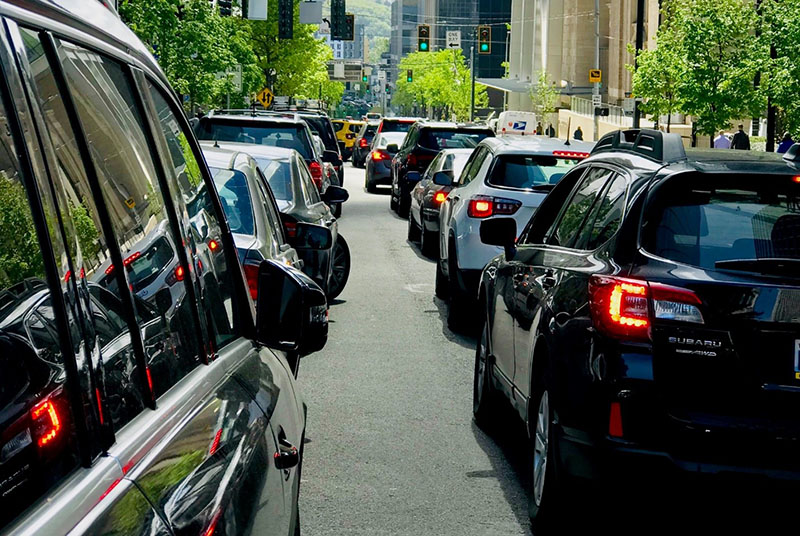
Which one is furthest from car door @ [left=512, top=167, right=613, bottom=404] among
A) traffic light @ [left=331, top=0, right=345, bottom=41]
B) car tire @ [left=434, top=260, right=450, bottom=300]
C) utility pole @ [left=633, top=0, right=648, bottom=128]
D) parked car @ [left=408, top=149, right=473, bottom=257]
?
traffic light @ [left=331, top=0, right=345, bottom=41]

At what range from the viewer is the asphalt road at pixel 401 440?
6195mm

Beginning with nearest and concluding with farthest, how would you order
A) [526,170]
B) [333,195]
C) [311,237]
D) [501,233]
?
1. [501,233]
2. [311,237]
3. [526,170]
4. [333,195]

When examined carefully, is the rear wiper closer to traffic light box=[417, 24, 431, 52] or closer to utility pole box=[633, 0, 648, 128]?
utility pole box=[633, 0, 648, 128]

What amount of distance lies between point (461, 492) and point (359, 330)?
18.2 feet

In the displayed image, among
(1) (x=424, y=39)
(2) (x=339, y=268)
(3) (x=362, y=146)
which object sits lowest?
(3) (x=362, y=146)

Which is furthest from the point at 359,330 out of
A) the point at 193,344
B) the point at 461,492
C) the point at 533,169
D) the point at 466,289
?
the point at 193,344

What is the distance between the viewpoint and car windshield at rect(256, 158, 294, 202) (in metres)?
11.8

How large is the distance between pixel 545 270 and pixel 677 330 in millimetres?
1427

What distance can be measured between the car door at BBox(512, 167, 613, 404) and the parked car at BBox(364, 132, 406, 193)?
1070 inches

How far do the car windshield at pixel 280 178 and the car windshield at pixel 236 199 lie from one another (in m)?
2.65

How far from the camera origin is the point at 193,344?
116 inches

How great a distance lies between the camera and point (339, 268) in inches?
548

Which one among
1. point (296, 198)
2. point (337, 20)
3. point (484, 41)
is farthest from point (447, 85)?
point (296, 198)

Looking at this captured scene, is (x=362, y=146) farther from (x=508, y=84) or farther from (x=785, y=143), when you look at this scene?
(x=508, y=84)
